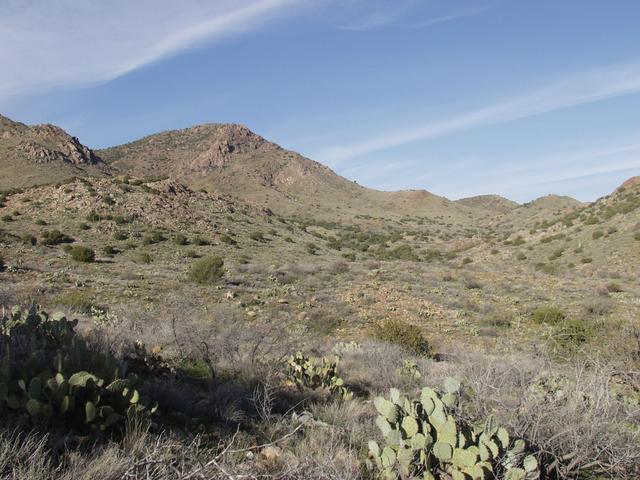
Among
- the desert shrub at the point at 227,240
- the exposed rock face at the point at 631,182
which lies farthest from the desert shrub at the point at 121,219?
the exposed rock face at the point at 631,182

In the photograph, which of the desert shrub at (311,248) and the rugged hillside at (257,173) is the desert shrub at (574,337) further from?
the rugged hillside at (257,173)

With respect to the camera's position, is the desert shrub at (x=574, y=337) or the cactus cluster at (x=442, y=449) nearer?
the cactus cluster at (x=442, y=449)

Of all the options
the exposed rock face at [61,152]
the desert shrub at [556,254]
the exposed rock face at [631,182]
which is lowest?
the desert shrub at [556,254]

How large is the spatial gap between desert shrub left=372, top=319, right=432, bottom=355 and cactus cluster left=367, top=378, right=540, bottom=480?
7.30m

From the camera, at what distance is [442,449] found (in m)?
3.80

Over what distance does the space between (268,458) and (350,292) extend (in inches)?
644

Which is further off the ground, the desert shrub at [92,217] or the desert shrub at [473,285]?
the desert shrub at [92,217]

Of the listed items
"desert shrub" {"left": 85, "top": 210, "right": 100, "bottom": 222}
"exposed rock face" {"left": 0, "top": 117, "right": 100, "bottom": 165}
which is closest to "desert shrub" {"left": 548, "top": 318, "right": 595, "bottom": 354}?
"desert shrub" {"left": 85, "top": 210, "right": 100, "bottom": 222}

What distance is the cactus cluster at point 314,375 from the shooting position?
6.92 meters

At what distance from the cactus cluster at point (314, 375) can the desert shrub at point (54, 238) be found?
77.0ft

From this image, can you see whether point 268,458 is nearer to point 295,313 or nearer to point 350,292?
point 295,313

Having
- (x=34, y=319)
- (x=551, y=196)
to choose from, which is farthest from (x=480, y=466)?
(x=551, y=196)

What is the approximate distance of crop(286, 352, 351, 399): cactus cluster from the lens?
6916 mm

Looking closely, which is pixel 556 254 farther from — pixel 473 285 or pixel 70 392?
pixel 70 392
